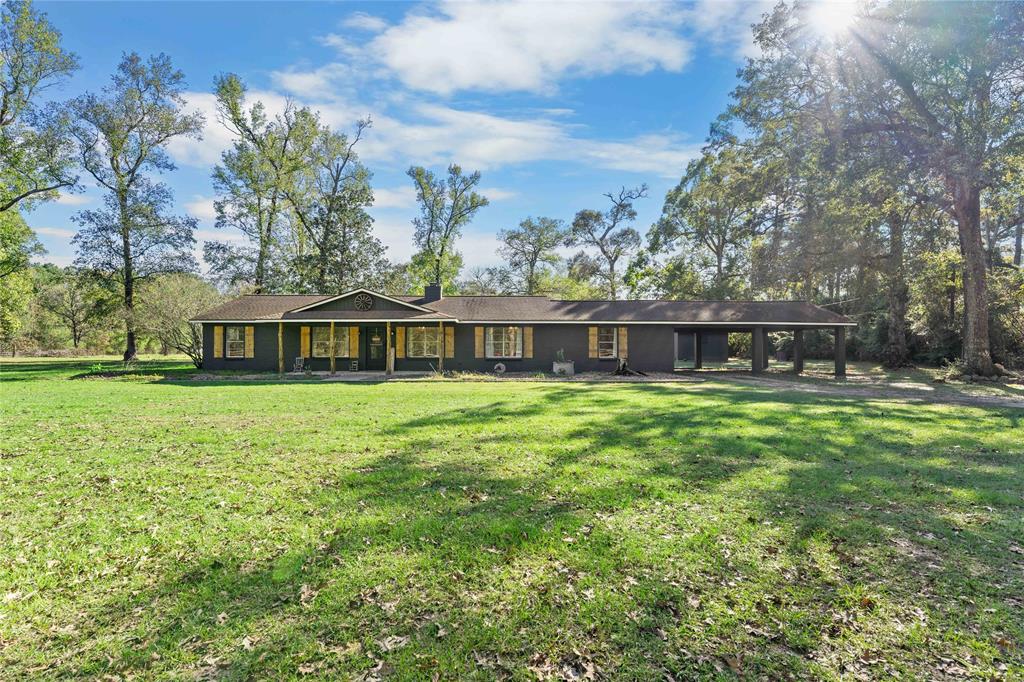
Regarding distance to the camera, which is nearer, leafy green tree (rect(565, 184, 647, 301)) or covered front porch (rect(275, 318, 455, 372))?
covered front porch (rect(275, 318, 455, 372))

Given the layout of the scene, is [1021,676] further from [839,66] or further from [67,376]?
[67,376]

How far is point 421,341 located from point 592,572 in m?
18.9

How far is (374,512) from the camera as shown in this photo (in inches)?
184

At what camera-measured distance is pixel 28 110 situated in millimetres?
25312

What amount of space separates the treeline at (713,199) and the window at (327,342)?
6809 millimetres

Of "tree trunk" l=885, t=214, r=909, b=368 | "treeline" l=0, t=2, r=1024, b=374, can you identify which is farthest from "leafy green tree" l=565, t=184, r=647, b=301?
"tree trunk" l=885, t=214, r=909, b=368

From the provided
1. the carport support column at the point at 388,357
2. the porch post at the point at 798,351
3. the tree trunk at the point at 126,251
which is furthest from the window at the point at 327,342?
the porch post at the point at 798,351

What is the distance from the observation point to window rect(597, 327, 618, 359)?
21766mm

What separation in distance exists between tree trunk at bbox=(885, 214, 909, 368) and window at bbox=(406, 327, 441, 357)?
76.9 feet

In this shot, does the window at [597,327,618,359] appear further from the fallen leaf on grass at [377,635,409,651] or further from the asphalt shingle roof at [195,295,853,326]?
the fallen leaf on grass at [377,635,409,651]

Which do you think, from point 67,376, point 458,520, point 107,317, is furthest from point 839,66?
point 107,317

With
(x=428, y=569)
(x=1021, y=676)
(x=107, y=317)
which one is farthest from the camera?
(x=107, y=317)

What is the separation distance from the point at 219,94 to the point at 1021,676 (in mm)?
41218

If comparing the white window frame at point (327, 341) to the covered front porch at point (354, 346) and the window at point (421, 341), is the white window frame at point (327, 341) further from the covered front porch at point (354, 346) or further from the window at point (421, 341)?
the window at point (421, 341)
